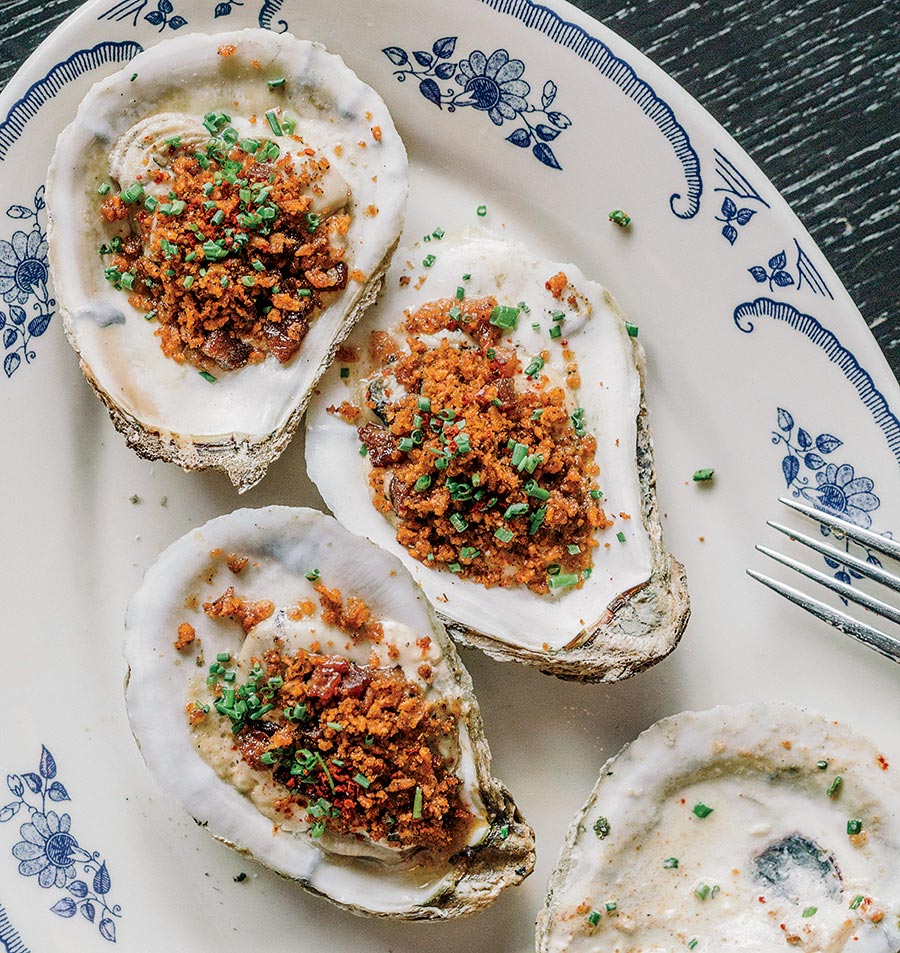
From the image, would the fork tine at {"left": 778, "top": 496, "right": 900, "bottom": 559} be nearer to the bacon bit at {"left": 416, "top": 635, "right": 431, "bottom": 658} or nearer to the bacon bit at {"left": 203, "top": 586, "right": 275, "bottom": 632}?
the bacon bit at {"left": 416, "top": 635, "right": 431, "bottom": 658}

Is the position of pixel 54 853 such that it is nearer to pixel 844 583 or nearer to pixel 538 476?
pixel 538 476

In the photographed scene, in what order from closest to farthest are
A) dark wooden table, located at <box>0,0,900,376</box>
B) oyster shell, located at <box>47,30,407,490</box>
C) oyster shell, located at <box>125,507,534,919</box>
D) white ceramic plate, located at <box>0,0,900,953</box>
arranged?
oyster shell, located at <box>125,507,534,919</box>
oyster shell, located at <box>47,30,407,490</box>
white ceramic plate, located at <box>0,0,900,953</box>
dark wooden table, located at <box>0,0,900,376</box>

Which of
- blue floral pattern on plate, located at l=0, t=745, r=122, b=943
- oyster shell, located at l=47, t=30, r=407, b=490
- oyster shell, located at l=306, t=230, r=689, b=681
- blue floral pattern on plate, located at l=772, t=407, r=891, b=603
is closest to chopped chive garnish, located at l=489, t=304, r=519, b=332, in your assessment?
oyster shell, located at l=306, t=230, r=689, b=681

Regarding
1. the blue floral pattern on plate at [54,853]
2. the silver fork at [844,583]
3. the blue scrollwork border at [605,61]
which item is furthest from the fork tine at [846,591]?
the blue floral pattern on plate at [54,853]

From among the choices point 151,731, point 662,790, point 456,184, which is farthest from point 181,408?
point 662,790

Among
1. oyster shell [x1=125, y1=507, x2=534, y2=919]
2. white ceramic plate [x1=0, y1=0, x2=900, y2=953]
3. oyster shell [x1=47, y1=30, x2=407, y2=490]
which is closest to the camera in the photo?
oyster shell [x1=125, y1=507, x2=534, y2=919]

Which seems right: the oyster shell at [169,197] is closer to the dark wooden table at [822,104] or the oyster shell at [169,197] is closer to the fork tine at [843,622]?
the dark wooden table at [822,104]
